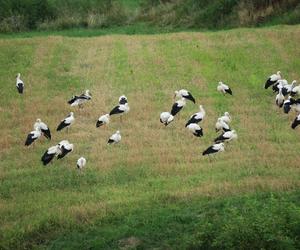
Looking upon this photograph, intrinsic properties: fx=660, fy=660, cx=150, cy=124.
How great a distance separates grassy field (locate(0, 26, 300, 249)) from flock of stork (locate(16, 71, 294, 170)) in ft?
0.82

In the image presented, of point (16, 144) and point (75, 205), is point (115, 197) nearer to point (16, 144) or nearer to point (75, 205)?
point (75, 205)

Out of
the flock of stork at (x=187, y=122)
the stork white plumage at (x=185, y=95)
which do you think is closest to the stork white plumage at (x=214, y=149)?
the flock of stork at (x=187, y=122)

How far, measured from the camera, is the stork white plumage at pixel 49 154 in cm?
1513

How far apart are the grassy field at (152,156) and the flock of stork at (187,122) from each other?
0.25 metres

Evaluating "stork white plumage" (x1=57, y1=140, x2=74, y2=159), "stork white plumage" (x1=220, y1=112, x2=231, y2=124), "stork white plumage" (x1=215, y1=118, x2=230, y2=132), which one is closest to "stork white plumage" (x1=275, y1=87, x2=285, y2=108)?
"stork white plumage" (x1=220, y1=112, x2=231, y2=124)

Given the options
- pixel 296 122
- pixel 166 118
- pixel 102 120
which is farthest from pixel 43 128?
pixel 296 122

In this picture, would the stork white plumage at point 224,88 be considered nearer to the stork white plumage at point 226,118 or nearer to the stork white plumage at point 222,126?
the stork white plumage at point 226,118

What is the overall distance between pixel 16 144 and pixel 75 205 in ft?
16.7

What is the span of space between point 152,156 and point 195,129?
170cm

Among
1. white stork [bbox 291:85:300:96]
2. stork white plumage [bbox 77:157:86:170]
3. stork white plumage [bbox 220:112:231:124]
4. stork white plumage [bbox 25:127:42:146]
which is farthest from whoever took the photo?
white stork [bbox 291:85:300:96]

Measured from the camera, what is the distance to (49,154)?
15133 mm

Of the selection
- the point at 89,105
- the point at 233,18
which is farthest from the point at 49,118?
the point at 233,18

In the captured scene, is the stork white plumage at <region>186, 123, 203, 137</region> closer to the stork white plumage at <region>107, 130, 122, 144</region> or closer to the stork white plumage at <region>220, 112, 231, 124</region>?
the stork white plumage at <region>220, 112, 231, 124</region>

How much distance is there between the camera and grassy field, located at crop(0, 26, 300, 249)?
36.7ft
